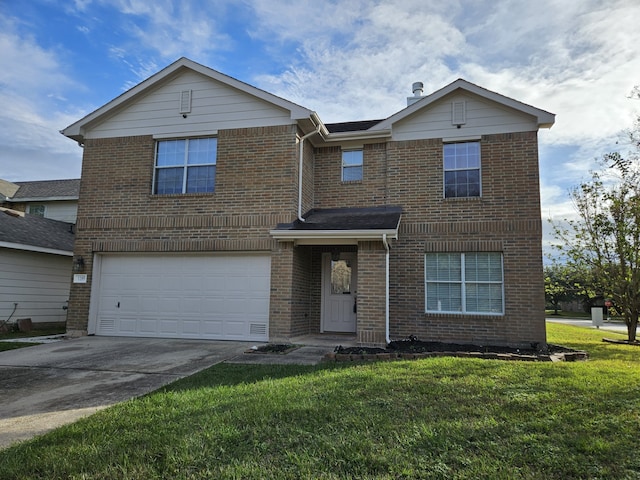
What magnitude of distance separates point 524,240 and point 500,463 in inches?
326

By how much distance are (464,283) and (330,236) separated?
12.3 feet

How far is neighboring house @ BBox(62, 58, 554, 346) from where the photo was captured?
1061cm

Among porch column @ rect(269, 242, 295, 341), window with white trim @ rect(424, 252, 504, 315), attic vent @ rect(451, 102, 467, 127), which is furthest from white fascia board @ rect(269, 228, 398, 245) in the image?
attic vent @ rect(451, 102, 467, 127)

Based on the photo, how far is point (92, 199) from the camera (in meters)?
12.3

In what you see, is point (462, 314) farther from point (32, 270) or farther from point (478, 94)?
point (32, 270)

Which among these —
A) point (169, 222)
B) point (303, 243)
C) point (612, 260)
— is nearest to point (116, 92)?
point (169, 222)

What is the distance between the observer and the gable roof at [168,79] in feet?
36.5

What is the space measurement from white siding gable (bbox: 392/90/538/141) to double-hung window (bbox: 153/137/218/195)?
532 centimetres

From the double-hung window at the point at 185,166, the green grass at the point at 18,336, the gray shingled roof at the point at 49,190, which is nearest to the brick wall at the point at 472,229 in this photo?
the double-hung window at the point at 185,166

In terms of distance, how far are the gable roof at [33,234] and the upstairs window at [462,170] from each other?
519 inches

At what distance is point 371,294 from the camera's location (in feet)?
33.1

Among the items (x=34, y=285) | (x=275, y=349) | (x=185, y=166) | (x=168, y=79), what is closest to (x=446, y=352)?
(x=275, y=349)

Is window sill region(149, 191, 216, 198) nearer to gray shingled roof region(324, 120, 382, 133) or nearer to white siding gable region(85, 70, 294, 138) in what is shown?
white siding gable region(85, 70, 294, 138)

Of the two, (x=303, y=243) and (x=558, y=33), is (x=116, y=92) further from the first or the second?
(x=558, y=33)
